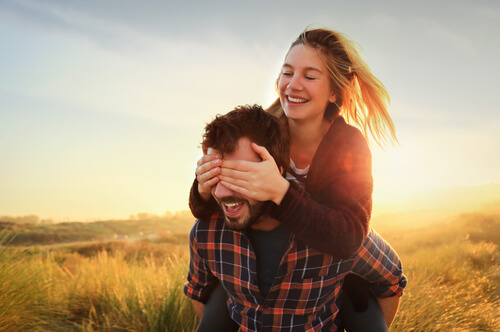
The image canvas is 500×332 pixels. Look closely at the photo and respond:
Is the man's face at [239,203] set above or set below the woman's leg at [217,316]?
above

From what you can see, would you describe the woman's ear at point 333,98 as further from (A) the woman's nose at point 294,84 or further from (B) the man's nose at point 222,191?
(B) the man's nose at point 222,191

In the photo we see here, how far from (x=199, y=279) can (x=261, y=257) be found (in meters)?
0.53

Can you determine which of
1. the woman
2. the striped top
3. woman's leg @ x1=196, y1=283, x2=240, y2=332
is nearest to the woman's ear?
the woman

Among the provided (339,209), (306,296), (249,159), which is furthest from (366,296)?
(249,159)

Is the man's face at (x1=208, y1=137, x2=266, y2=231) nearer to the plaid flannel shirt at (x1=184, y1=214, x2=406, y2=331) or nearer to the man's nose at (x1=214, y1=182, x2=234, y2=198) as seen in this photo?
the man's nose at (x1=214, y1=182, x2=234, y2=198)

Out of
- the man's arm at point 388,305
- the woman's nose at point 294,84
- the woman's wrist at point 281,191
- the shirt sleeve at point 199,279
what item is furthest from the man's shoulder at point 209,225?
the man's arm at point 388,305

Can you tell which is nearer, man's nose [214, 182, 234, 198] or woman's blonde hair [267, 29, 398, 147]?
man's nose [214, 182, 234, 198]

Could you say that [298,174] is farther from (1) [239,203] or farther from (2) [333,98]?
(2) [333,98]

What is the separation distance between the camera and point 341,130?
2568 millimetres

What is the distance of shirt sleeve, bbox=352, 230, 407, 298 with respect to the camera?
97.1 inches

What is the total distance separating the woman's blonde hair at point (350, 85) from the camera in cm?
310

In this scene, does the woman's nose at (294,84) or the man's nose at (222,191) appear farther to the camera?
the woman's nose at (294,84)

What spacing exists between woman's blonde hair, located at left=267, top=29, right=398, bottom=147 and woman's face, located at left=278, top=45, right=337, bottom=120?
10cm

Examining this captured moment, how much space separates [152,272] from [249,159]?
3.97 m
